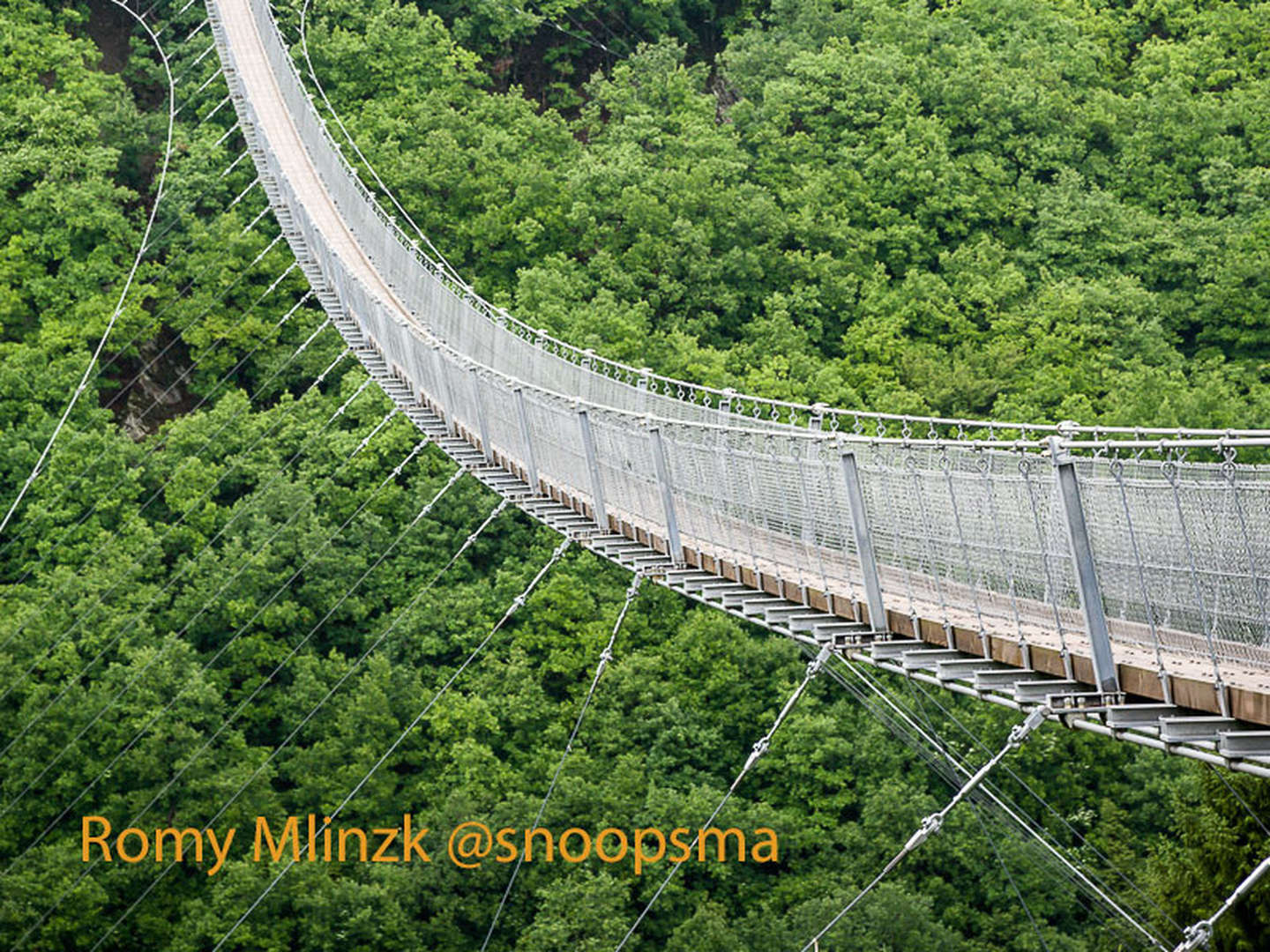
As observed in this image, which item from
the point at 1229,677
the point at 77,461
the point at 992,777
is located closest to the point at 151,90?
the point at 77,461

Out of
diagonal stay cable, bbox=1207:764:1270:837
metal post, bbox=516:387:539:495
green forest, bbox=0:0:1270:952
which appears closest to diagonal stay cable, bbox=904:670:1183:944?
green forest, bbox=0:0:1270:952

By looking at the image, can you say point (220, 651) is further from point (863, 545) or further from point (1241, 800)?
point (863, 545)

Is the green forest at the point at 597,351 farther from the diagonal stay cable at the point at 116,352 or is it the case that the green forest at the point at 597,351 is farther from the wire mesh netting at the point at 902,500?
the wire mesh netting at the point at 902,500

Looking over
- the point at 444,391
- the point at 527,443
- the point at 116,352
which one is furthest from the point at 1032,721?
the point at 116,352

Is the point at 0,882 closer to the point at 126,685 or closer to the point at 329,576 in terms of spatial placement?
the point at 126,685

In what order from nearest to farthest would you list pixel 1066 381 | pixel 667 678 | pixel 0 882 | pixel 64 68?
pixel 0 882 < pixel 667 678 < pixel 1066 381 < pixel 64 68
